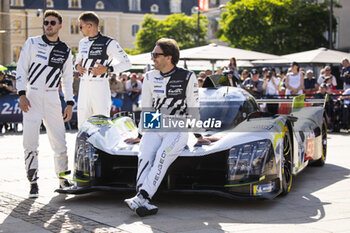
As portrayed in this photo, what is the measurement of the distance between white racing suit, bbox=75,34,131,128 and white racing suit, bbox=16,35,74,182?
589 millimetres

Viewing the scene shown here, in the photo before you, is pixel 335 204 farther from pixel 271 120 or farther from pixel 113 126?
pixel 113 126

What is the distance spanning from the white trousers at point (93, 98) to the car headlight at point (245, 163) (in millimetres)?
2342

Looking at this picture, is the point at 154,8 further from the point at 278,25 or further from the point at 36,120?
the point at 36,120

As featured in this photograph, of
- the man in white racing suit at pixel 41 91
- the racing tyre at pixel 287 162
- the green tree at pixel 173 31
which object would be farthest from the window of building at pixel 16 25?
the racing tyre at pixel 287 162

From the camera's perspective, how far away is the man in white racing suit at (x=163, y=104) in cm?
628

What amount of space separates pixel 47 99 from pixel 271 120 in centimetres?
253

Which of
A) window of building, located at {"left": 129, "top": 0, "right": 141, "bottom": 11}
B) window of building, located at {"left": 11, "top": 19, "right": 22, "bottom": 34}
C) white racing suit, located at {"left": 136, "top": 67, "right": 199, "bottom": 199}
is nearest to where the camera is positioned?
white racing suit, located at {"left": 136, "top": 67, "right": 199, "bottom": 199}

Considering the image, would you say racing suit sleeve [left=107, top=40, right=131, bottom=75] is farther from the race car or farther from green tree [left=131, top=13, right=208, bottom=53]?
green tree [left=131, top=13, right=208, bottom=53]

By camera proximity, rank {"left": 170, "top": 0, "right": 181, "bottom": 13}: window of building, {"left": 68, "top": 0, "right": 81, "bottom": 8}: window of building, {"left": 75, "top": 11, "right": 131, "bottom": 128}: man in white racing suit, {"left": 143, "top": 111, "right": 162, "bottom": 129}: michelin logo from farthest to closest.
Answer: {"left": 170, "top": 0, "right": 181, "bottom": 13}: window of building
{"left": 68, "top": 0, "right": 81, "bottom": 8}: window of building
{"left": 75, "top": 11, "right": 131, "bottom": 128}: man in white racing suit
{"left": 143, "top": 111, "right": 162, "bottom": 129}: michelin logo

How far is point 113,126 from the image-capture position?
24.3ft

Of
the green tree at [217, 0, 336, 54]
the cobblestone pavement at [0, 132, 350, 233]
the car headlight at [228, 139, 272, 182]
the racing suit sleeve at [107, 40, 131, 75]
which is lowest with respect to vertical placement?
the cobblestone pavement at [0, 132, 350, 233]

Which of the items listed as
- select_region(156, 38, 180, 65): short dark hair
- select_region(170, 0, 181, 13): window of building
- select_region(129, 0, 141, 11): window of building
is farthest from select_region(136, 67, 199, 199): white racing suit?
select_region(170, 0, 181, 13): window of building

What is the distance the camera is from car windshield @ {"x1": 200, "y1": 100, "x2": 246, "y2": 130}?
767 cm

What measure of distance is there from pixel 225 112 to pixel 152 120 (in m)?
1.42
